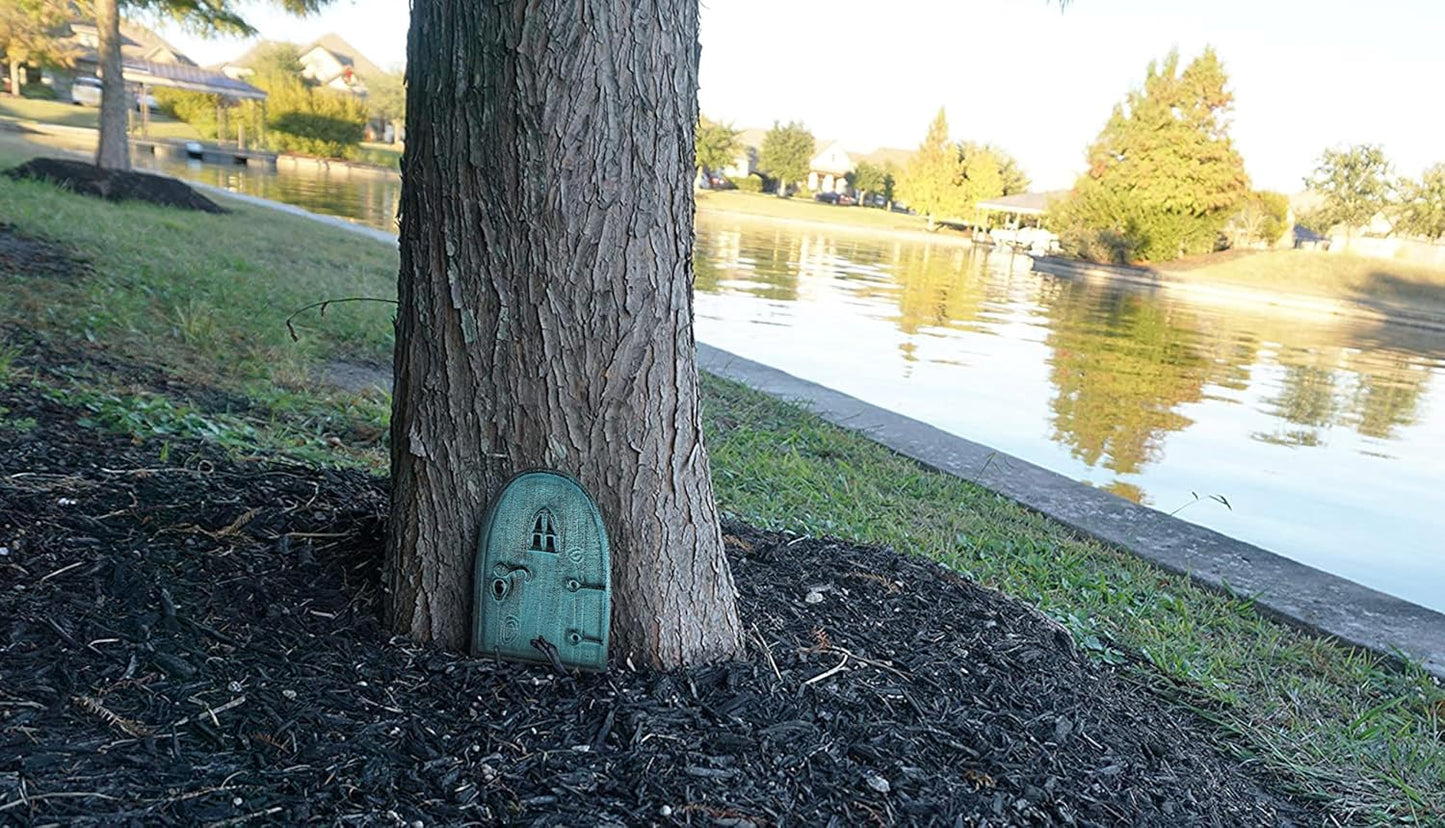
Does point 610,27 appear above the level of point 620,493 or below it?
above

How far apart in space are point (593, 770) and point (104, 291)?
231 inches

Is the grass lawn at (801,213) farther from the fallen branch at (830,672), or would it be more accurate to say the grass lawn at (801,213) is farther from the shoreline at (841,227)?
the fallen branch at (830,672)

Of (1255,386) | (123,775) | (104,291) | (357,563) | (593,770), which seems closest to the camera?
(123,775)

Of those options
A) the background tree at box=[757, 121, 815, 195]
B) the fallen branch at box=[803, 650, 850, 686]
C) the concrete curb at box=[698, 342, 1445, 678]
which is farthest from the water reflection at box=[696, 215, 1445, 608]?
the background tree at box=[757, 121, 815, 195]

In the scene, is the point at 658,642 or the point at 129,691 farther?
the point at 658,642

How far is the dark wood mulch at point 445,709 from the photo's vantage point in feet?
5.82

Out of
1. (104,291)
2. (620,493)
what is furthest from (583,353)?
(104,291)

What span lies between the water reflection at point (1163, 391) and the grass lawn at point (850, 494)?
6.04ft

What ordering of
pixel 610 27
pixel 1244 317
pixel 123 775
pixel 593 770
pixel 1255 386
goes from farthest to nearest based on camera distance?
pixel 1244 317 → pixel 1255 386 → pixel 610 27 → pixel 593 770 → pixel 123 775

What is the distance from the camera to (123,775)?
171cm

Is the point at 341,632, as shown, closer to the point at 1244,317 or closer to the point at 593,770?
the point at 593,770

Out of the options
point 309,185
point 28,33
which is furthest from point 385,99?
point 28,33

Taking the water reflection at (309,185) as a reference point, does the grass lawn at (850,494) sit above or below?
below

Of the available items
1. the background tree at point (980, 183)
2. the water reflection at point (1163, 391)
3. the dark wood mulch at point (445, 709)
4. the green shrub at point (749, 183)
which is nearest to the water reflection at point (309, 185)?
the water reflection at point (1163, 391)
